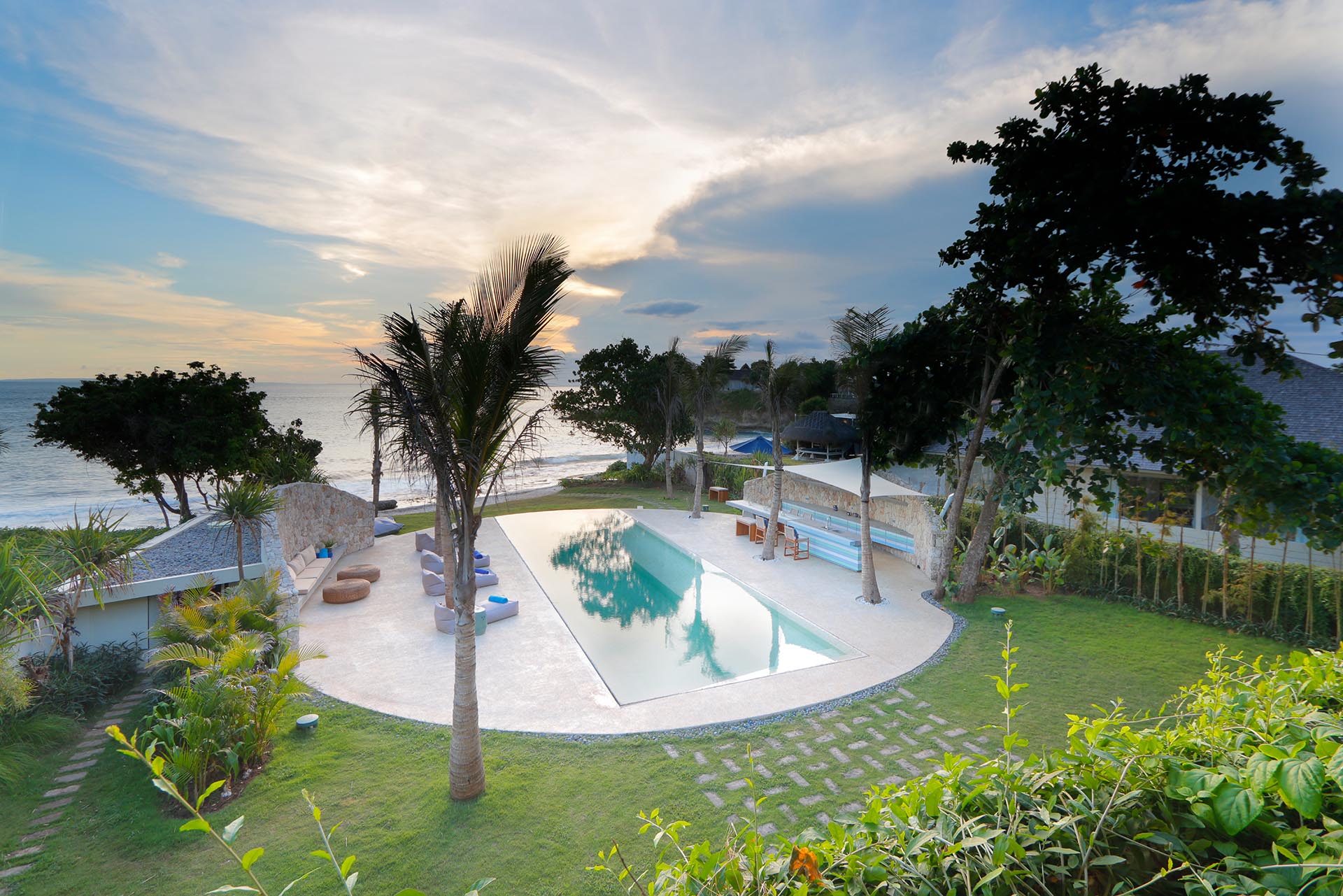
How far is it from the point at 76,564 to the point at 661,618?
8335 mm

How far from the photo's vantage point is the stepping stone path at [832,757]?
5148 mm

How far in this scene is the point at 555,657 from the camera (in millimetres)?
8828

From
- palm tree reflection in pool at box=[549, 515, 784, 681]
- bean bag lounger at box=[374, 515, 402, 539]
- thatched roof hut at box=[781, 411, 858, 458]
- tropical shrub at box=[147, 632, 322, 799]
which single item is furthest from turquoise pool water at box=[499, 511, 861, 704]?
thatched roof hut at box=[781, 411, 858, 458]

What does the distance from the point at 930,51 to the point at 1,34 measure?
43.6 feet

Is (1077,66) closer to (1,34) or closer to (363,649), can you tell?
(363,649)

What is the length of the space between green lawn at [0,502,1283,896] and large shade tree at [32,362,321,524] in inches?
431

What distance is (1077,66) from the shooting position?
7082mm

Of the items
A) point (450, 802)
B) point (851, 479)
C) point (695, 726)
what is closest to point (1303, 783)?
point (450, 802)

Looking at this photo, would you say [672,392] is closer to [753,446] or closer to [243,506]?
[753,446]

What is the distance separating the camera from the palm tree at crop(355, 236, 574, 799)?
492 centimetres

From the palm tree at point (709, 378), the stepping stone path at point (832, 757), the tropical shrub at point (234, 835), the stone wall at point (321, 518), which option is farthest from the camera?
the palm tree at point (709, 378)

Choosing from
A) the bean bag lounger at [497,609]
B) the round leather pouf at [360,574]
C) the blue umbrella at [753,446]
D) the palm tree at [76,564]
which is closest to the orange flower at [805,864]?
the palm tree at [76,564]

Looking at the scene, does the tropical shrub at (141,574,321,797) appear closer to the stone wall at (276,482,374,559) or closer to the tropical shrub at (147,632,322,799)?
the tropical shrub at (147,632,322,799)

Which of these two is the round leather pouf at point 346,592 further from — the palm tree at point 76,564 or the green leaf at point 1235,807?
the green leaf at point 1235,807
